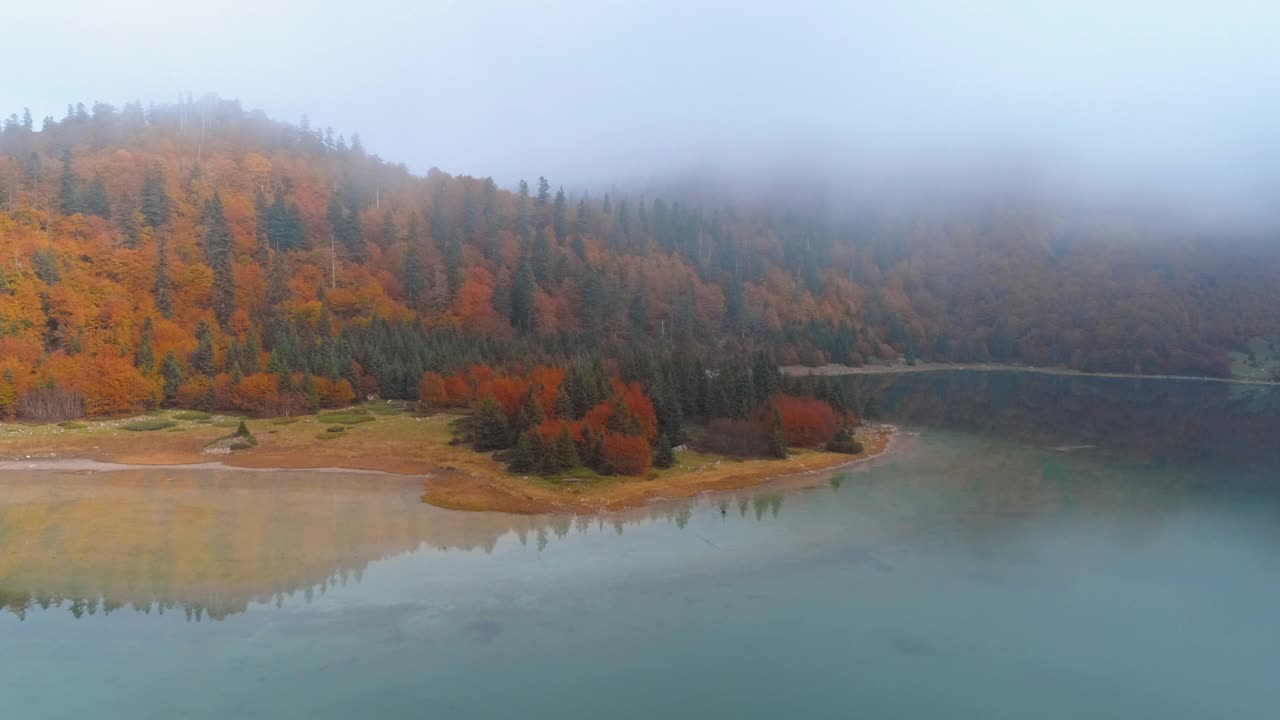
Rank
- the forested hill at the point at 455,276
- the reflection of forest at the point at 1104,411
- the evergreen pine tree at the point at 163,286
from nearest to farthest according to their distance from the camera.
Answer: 1. the reflection of forest at the point at 1104,411
2. the forested hill at the point at 455,276
3. the evergreen pine tree at the point at 163,286

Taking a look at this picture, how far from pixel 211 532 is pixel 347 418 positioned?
27001 mm

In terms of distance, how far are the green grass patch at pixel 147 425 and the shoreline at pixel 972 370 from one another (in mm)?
86299

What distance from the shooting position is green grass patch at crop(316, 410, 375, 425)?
56688 mm

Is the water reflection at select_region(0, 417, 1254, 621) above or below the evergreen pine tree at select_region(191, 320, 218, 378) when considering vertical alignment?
A: below

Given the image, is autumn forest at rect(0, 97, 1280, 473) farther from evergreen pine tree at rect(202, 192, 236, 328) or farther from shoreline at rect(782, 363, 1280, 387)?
shoreline at rect(782, 363, 1280, 387)

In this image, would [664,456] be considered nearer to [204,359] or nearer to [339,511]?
[339,511]

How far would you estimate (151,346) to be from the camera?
65375 millimetres

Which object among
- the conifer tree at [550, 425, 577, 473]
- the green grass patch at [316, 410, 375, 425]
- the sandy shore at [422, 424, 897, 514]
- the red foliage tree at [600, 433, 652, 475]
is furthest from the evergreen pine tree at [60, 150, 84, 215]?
the red foliage tree at [600, 433, 652, 475]

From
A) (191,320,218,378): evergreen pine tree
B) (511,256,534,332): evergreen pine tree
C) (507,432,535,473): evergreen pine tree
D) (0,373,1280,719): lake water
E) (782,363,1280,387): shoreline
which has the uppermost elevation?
(511,256,534,332): evergreen pine tree

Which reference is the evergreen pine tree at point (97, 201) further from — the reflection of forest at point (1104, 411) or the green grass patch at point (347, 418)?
the reflection of forest at point (1104, 411)

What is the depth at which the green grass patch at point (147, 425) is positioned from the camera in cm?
5353

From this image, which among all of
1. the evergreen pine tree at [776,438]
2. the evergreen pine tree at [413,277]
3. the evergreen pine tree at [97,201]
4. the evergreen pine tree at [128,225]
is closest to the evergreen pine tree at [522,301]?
the evergreen pine tree at [413,277]

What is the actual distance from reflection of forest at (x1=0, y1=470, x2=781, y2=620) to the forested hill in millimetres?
24678

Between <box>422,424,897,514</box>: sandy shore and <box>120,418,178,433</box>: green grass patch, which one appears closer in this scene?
<box>422,424,897,514</box>: sandy shore
